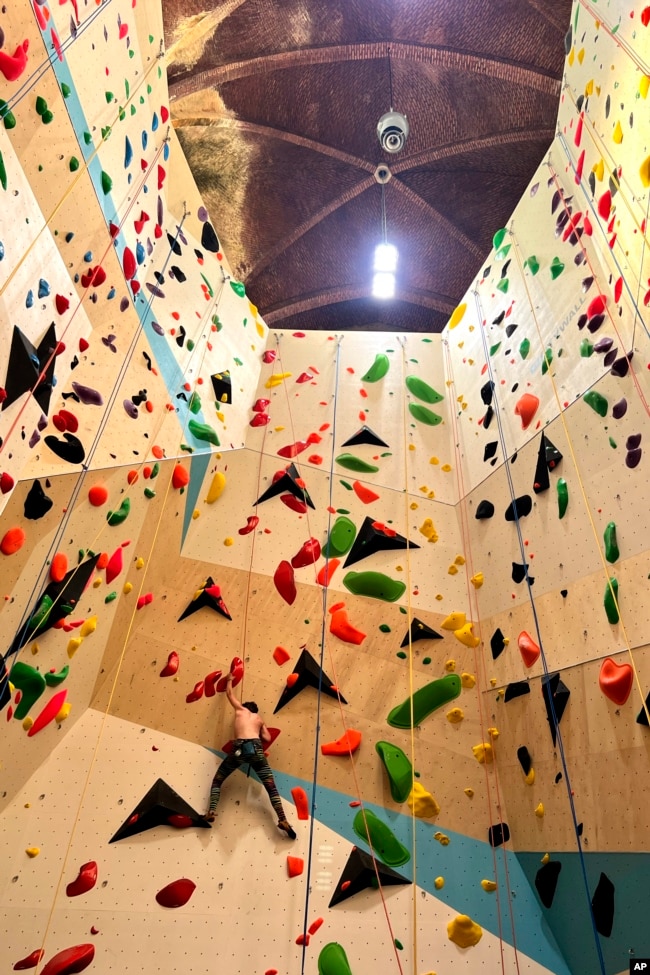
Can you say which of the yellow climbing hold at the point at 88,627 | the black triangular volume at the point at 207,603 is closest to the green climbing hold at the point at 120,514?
the yellow climbing hold at the point at 88,627

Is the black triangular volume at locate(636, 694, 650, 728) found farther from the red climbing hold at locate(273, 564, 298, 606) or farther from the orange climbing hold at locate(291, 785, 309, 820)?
the red climbing hold at locate(273, 564, 298, 606)

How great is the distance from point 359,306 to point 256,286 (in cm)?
145

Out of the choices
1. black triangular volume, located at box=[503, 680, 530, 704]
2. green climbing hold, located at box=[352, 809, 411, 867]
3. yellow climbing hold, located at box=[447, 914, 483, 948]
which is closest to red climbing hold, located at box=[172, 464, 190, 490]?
green climbing hold, located at box=[352, 809, 411, 867]

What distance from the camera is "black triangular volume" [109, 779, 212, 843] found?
319 cm

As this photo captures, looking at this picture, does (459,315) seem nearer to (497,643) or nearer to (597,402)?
(597,402)

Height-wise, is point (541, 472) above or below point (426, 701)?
above

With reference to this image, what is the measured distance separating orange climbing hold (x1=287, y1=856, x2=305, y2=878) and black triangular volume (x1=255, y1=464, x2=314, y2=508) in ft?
6.95

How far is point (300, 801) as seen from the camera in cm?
343

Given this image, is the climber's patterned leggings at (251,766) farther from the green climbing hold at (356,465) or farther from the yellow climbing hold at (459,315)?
the yellow climbing hold at (459,315)

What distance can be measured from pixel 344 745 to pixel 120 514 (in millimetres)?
1711

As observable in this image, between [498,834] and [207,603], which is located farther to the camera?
[207,603]

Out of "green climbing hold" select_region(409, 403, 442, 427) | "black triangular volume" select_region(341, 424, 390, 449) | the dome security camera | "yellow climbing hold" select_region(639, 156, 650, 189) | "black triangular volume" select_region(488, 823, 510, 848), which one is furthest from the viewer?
the dome security camera

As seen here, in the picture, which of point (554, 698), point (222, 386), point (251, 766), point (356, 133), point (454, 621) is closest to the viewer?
point (554, 698)

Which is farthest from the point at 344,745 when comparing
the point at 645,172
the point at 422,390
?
the point at 645,172
